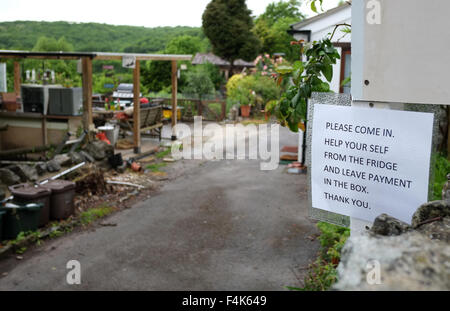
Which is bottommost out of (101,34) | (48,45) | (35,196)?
(35,196)

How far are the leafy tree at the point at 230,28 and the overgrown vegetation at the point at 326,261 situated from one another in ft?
87.3

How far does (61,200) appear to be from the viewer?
8297mm

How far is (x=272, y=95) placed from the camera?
2381 centimetres

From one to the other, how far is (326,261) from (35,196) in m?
4.58

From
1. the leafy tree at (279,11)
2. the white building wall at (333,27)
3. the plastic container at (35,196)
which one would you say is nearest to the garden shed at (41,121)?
the plastic container at (35,196)

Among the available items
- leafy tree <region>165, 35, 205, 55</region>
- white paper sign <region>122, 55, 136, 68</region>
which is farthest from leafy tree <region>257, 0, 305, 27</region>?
white paper sign <region>122, 55, 136, 68</region>

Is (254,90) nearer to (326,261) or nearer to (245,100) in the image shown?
(245,100)

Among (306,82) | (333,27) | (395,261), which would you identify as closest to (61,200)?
(306,82)

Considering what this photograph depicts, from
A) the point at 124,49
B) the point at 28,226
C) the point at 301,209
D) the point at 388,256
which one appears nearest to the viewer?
the point at 388,256

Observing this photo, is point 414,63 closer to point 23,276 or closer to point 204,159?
point 23,276

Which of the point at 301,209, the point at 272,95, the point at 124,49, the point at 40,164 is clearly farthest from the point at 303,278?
the point at 124,49

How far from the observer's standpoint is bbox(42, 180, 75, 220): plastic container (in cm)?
825

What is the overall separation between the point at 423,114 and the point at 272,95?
2263 centimetres

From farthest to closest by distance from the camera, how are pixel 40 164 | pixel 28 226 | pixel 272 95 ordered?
pixel 272 95
pixel 40 164
pixel 28 226
